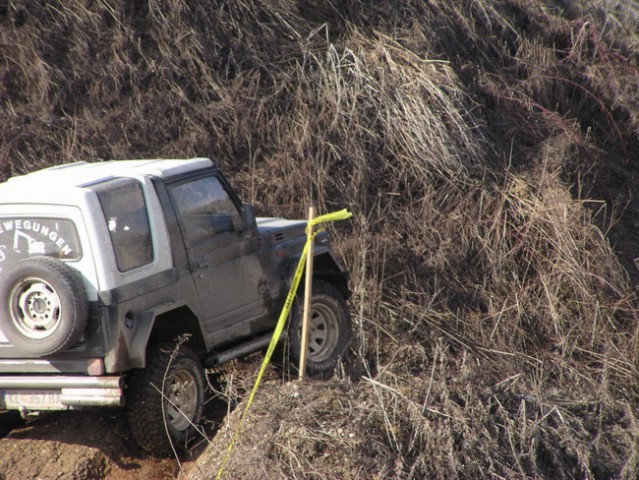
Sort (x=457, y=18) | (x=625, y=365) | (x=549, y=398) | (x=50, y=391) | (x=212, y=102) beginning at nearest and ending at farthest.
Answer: (x=50, y=391), (x=549, y=398), (x=625, y=365), (x=212, y=102), (x=457, y=18)

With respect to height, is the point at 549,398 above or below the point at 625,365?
above

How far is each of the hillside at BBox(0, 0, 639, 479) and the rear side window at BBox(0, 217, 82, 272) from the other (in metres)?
2.10

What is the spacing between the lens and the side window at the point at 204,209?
6552mm

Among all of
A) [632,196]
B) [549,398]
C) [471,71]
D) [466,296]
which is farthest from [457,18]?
[549,398]

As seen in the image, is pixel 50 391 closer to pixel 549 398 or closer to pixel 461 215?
pixel 549 398

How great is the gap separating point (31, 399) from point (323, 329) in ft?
8.48

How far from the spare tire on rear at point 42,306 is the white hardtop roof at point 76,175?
51 centimetres

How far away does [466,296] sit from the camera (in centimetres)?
923

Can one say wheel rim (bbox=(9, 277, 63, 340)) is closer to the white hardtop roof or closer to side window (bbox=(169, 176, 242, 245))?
the white hardtop roof

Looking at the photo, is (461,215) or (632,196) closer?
(461,215)

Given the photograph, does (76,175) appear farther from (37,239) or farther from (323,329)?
(323,329)

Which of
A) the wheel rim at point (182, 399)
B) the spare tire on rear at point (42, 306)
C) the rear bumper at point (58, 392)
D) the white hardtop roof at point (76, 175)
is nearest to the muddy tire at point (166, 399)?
the wheel rim at point (182, 399)

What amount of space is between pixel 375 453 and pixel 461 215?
464 centimetres

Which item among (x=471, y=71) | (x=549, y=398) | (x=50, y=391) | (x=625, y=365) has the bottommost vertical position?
(x=625, y=365)
